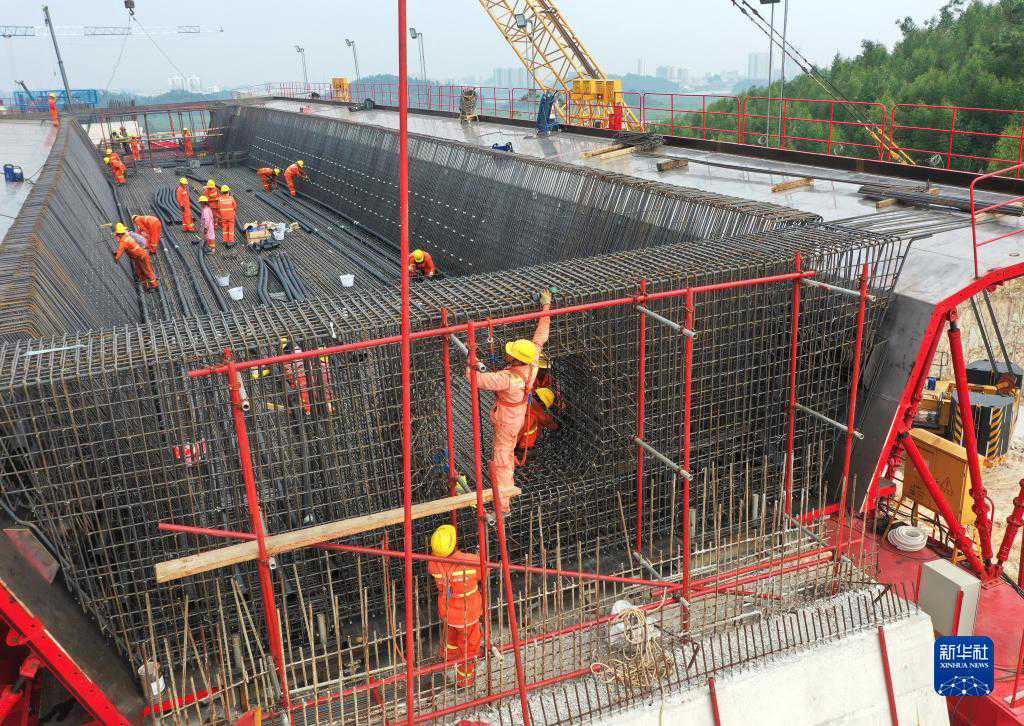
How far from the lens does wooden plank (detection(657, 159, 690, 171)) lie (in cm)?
1561

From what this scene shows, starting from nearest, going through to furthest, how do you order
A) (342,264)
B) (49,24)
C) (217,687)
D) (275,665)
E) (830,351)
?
(275,665)
(217,687)
(830,351)
(342,264)
(49,24)

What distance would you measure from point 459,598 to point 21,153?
19.9 metres

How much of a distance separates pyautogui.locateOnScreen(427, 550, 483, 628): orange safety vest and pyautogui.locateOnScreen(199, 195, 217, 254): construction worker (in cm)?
1447

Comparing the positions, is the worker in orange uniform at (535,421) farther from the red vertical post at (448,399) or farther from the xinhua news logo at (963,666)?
the xinhua news logo at (963,666)

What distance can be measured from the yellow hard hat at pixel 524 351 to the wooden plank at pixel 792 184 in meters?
8.67

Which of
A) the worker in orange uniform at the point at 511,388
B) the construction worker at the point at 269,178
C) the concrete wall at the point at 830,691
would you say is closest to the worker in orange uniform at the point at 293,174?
the construction worker at the point at 269,178

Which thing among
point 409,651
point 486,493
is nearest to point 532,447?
point 486,493

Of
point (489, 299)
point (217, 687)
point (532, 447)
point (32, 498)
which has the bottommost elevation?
point (217, 687)

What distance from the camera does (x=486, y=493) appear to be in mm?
6590

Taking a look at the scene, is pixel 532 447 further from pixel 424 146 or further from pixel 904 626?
pixel 424 146

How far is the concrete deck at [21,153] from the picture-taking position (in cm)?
1262

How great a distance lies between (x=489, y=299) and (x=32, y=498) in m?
3.93

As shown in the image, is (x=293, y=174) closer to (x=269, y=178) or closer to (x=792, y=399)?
(x=269, y=178)

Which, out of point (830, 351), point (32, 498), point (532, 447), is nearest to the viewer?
point (32, 498)
